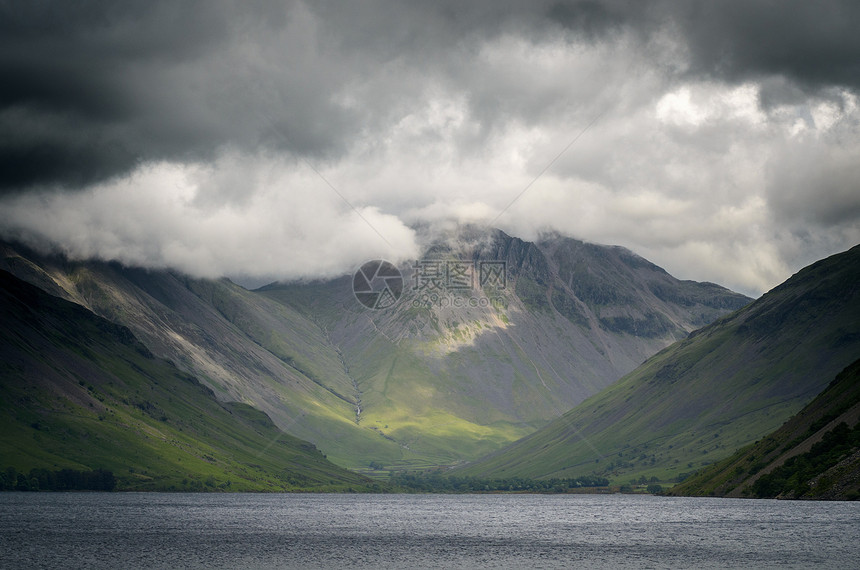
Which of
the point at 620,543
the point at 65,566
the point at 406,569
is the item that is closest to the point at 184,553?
the point at 65,566

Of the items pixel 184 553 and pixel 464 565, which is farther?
pixel 184 553

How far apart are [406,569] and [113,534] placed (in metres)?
87.3

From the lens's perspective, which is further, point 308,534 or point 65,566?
point 308,534

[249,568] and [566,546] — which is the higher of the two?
[249,568]

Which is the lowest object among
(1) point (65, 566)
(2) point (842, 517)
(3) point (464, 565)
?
(2) point (842, 517)

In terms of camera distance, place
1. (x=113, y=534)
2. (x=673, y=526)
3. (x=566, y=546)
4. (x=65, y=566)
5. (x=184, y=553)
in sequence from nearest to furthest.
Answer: (x=65, y=566) < (x=184, y=553) < (x=566, y=546) < (x=113, y=534) < (x=673, y=526)

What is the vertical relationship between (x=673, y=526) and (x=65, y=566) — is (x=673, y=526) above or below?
below

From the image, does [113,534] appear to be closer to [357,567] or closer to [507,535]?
[357,567]

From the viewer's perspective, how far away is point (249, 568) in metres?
123

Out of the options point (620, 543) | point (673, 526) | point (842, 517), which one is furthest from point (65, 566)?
point (842, 517)

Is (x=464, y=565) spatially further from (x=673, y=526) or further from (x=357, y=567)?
(x=673, y=526)

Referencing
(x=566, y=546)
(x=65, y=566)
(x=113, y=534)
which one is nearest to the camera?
(x=65, y=566)

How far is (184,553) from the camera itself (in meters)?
142

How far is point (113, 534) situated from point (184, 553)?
44.4 meters
